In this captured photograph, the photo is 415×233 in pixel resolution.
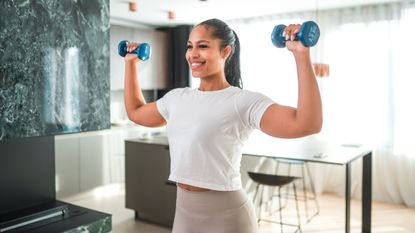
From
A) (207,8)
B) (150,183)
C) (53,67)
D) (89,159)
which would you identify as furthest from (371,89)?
(53,67)

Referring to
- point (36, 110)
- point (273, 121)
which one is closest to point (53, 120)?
point (36, 110)

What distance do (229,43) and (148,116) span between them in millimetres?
392

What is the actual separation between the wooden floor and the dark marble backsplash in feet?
6.56

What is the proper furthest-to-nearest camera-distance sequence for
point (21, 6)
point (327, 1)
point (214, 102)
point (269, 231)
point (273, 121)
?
point (327, 1) → point (269, 231) → point (21, 6) → point (214, 102) → point (273, 121)

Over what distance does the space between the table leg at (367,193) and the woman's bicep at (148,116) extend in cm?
244

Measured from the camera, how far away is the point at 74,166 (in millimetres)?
4566

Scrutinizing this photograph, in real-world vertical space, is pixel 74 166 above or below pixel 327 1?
below

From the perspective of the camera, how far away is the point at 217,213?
1.20 meters

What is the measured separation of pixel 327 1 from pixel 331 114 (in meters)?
1.30

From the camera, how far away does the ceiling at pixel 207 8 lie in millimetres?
4328

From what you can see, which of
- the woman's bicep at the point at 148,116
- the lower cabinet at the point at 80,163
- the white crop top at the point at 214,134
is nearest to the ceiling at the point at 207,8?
the lower cabinet at the point at 80,163

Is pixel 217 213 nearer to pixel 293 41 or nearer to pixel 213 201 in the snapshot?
pixel 213 201

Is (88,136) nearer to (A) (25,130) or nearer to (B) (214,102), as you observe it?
(A) (25,130)

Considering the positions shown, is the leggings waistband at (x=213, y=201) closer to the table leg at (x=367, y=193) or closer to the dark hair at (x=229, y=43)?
the dark hair at (x=229, y=43)
